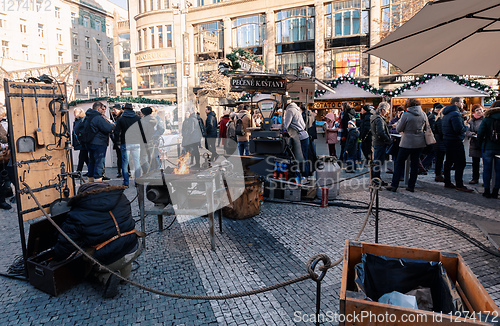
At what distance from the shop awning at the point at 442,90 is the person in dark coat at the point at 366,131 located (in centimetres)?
587

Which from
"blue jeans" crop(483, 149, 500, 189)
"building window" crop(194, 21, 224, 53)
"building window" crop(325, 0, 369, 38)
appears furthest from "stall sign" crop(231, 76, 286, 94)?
"building window" crop(194, 21, 224, 53)

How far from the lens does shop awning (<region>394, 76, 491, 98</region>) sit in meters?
13.6

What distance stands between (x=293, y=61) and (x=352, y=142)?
19996 millimetres

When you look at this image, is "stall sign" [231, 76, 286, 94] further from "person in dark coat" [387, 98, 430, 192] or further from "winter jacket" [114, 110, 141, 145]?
"person in dark coat" [387, 98, 430, 192]

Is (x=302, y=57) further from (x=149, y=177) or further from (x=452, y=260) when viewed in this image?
(x=452, y=260)

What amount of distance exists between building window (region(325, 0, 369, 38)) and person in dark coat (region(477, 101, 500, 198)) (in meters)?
21.9

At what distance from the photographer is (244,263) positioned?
4.26 meters

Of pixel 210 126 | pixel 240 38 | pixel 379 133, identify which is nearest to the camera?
pixel 379 133

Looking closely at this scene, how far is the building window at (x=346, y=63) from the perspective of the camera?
2628 cm

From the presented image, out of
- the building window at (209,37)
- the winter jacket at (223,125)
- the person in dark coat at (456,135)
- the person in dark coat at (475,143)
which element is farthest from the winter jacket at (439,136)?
the building window at (209,37)

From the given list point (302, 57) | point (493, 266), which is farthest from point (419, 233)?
point (302, 57)

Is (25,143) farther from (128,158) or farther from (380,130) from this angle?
(380,130)

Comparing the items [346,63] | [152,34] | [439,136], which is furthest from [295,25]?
[439,136]

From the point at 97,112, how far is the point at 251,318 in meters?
6.77
